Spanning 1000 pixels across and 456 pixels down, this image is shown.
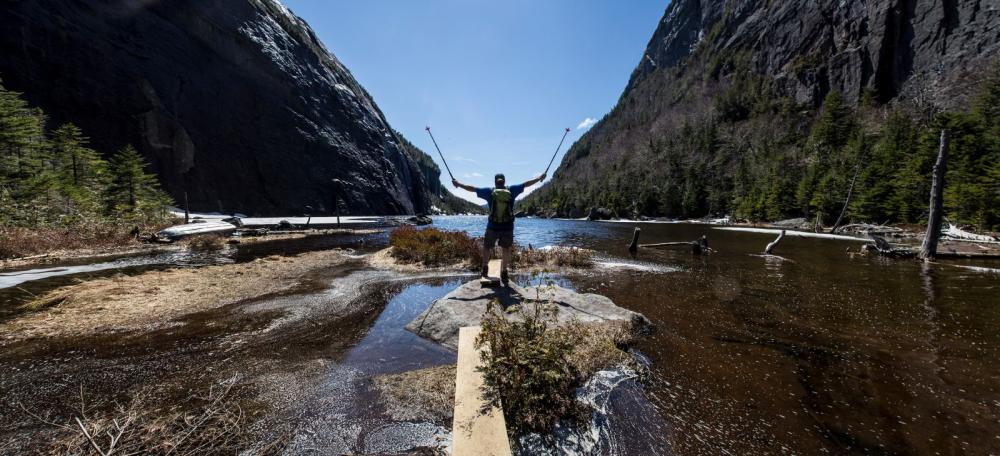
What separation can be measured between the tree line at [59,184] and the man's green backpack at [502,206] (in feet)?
89.5

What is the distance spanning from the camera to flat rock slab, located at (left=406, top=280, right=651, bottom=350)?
6.19 metres

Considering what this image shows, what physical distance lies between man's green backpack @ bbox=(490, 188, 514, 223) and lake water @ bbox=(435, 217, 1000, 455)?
379 centimetres

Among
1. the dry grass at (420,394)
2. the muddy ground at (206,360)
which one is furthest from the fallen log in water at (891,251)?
the dry grass at (420,394)

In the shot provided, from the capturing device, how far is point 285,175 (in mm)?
65688

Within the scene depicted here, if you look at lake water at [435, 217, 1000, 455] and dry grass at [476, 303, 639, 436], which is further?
lake water at [435, 217, 1000, 455]

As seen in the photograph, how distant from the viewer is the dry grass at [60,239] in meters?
14.8

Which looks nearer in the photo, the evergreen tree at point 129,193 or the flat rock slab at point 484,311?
the flat rock slab at point 484,311

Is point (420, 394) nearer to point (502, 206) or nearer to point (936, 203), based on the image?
point (502, 206)

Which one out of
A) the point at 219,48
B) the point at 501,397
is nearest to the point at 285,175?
the point at 219,48

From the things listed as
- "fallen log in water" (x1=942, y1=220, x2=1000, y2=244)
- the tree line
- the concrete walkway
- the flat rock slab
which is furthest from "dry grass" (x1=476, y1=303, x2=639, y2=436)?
"fallen log in water" (x1=942, y1=220, x2=1000, y2=244)

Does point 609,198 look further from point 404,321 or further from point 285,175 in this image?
point 404,321

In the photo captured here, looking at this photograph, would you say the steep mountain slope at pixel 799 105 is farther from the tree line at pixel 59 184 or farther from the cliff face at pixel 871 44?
the tree line at pixel 59 184

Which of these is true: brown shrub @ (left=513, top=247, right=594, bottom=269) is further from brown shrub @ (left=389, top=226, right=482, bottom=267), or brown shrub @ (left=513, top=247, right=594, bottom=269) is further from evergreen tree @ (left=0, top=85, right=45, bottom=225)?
evergreen tree @ (left=0, top=85, right=45, bottom=225)

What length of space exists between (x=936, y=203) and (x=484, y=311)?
2239cm
